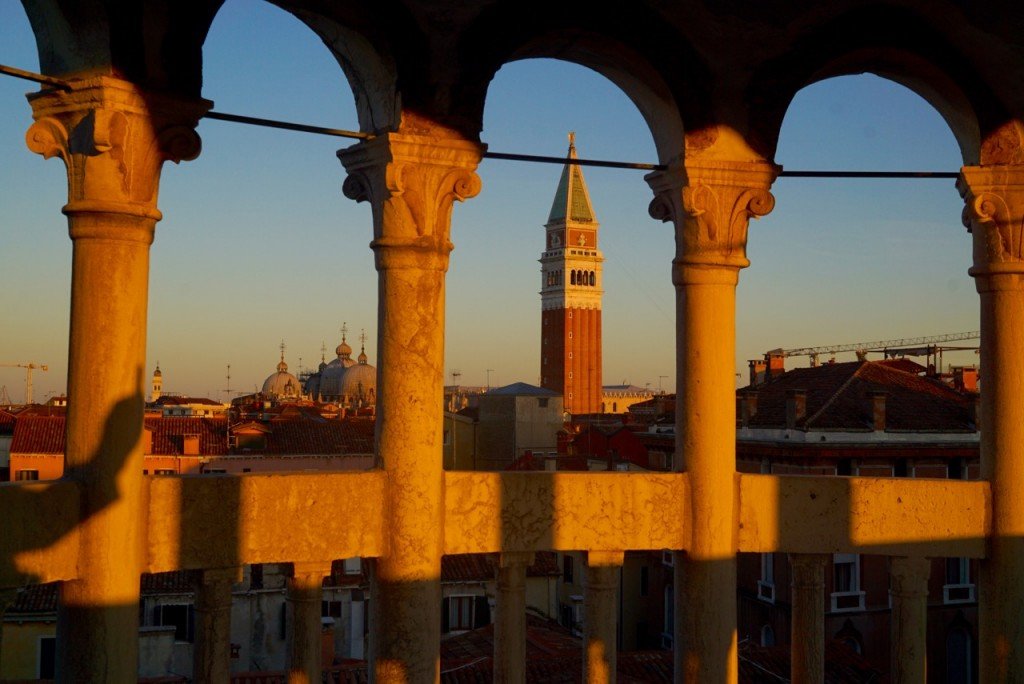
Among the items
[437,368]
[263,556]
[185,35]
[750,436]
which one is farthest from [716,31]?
[750,436]

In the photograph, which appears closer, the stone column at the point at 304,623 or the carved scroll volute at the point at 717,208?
the stone column at the point at 304,623

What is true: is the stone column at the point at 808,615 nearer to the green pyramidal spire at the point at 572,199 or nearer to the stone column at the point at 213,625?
the stone column at the point at 213,625

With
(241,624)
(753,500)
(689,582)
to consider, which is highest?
(753,500)

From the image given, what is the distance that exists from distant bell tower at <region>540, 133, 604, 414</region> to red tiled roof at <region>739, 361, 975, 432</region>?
96.4 meters

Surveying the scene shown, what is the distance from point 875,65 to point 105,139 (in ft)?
17.1

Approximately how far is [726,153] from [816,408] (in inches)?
1148

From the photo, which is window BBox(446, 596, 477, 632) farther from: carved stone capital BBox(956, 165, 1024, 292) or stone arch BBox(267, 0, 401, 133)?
stone arch BBox(267, 0, 401, 133)

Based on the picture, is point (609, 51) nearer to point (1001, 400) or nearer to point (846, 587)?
point (1001, 400)

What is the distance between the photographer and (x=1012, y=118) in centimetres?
820

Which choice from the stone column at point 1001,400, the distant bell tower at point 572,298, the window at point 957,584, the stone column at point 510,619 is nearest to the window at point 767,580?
the window at point 957,584

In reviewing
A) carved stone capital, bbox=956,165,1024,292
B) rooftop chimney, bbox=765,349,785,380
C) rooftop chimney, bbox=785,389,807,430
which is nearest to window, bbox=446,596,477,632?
rooftop chimney, bbox=785,389,807,430

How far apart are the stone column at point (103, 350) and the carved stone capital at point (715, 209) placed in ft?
11.4

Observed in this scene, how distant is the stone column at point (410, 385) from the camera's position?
680 centimetres

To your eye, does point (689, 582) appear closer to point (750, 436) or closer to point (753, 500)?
point (753, 500)
